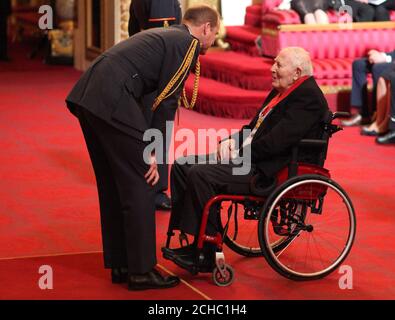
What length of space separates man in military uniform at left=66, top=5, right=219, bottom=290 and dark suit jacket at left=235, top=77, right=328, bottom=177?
1.62 feet

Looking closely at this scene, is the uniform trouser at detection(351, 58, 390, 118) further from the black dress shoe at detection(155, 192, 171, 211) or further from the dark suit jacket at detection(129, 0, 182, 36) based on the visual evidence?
the black dress shoe at detection(155, 192, 171, 211)

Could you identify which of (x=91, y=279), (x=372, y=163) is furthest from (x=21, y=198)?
(x=372, y=163)

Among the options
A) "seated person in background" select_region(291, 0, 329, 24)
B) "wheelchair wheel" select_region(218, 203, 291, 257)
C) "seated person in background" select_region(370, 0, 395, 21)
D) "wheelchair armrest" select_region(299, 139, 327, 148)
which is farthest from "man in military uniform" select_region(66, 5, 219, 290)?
"seated person in background" select_region(370, 0, 395, 21)

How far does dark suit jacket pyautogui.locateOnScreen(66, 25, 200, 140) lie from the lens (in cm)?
418

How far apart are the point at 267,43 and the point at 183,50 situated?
227 inches

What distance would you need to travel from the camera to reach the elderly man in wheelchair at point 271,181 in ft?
14.4

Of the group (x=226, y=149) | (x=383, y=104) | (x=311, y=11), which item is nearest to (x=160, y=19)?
(x=226, y=149)

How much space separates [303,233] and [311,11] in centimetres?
508

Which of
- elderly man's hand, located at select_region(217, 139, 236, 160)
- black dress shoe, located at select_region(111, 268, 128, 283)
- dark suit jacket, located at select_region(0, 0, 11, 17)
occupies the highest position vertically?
elderly man's hand, located at select_region(217, 139, 236, 160)

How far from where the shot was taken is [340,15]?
10.1 meters

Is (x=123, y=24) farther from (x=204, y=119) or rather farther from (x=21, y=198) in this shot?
(x=21, y=198)

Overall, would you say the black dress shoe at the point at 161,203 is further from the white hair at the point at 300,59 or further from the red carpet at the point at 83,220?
the white hair at the point at 300,59

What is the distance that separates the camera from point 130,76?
424 centimetres

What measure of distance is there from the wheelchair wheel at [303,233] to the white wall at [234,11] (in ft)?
20.9
